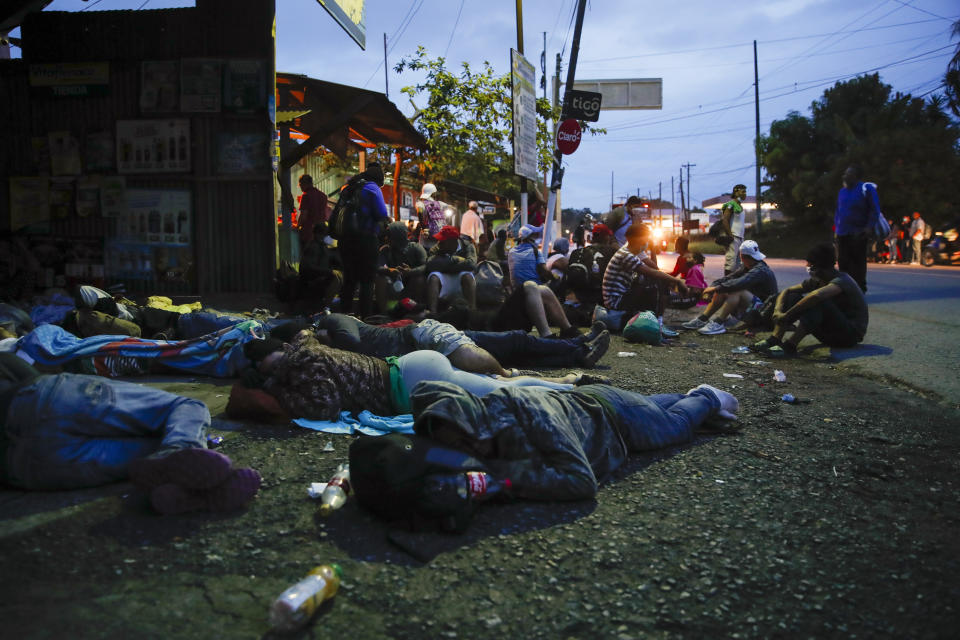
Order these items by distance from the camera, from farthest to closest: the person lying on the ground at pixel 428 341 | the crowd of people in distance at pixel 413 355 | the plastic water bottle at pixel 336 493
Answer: the person lying on the ground at pixel 428 341, the crowd of people in distance at pixel 413 355, the plastic water bottle at pixel 336 493

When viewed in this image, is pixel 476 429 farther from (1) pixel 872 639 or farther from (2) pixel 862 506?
(2) pixel 862 506

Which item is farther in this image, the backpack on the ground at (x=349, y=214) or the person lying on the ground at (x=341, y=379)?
the backpack on the ground at (x=349, y=214)

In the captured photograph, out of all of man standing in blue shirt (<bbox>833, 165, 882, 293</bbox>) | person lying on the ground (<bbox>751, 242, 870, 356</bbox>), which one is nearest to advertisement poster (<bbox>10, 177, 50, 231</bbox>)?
person lying on the ground (<bbox>751, 242, 870, 356</bbox>)

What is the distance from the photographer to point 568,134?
10273 mm

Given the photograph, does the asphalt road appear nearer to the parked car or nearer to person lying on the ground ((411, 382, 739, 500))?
person lying on the ground ((411, 382, 739, 500))

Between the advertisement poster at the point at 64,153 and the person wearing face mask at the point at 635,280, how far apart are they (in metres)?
6.62

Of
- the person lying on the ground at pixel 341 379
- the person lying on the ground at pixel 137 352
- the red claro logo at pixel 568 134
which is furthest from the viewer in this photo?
the red claro logo at pixel 568 134

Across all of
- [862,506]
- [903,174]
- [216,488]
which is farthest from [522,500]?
[903,174]

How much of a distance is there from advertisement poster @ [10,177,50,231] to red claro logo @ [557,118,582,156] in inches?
276

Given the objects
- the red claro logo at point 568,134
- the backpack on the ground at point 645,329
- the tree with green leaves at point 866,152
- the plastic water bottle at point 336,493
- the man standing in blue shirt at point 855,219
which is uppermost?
the tree with green leaves at point 866,152

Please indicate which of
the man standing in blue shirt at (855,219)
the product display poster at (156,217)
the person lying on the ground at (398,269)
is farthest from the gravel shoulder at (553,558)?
the man standing in blue shirt at (855,219)

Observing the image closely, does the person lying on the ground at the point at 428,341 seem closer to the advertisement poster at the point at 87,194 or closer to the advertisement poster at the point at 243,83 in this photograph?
the advertisement poster at the point at 243,83

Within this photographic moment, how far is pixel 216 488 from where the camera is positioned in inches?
104

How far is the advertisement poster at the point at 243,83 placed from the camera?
7961 millimetres
